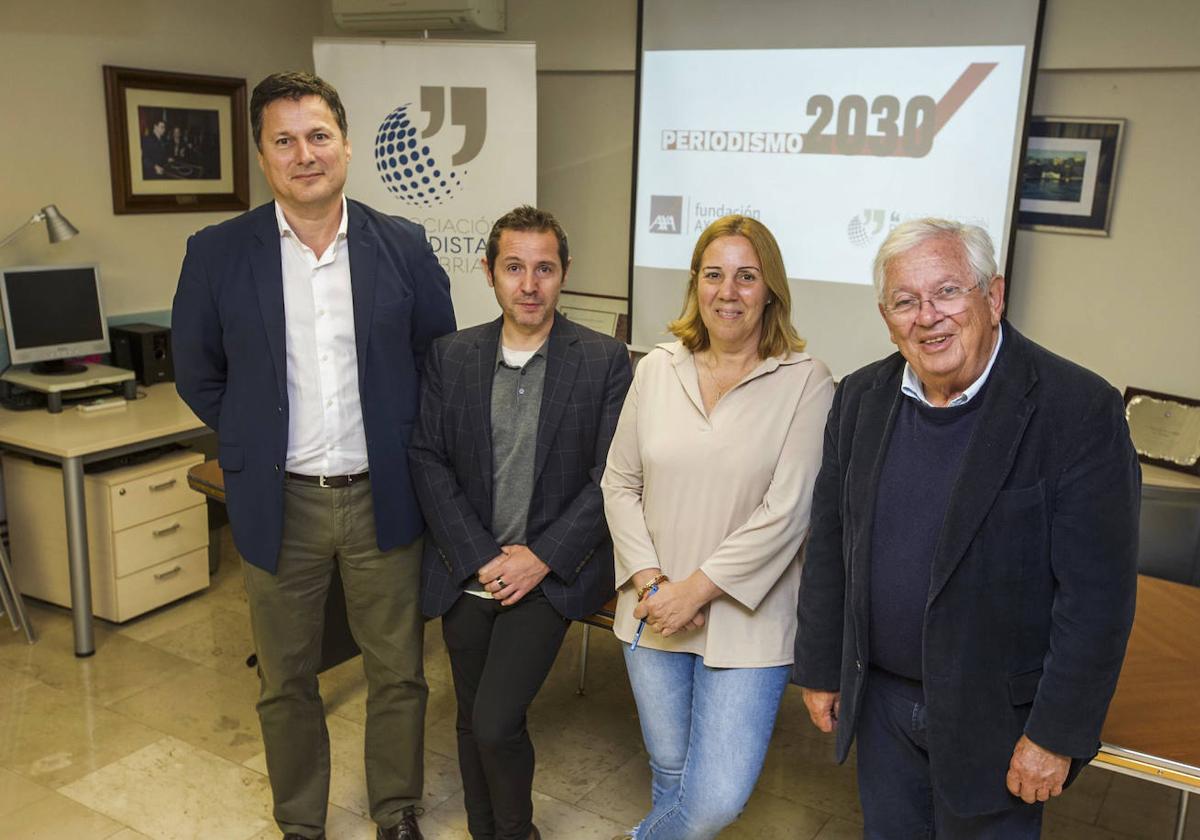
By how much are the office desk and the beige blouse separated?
2381mm

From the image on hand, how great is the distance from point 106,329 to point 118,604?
1199 mm

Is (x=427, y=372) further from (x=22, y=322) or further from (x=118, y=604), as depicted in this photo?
(x=22, y=322)

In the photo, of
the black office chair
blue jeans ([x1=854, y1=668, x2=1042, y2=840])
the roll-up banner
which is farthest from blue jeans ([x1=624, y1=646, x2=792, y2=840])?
the roll-up banner

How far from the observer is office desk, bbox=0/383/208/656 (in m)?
3.60

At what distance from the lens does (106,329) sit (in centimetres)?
431

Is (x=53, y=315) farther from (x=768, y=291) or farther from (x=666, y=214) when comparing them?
(x=768, y=291)

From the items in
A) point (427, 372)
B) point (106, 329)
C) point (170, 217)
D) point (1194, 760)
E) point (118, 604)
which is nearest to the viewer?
point (1194, 760)

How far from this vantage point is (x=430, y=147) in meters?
4.75

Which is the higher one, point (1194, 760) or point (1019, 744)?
point (1019, 744)

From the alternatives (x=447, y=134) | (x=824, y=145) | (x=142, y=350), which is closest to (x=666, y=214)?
(x=824, y=145)

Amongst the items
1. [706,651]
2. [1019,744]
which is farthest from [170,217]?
[1019,744]

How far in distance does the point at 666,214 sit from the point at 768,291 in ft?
9.10

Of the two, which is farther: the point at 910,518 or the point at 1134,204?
the point at 1134,204

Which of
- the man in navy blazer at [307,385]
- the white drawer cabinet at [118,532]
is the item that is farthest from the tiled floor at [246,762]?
the man in navy blazer at [307,385]
